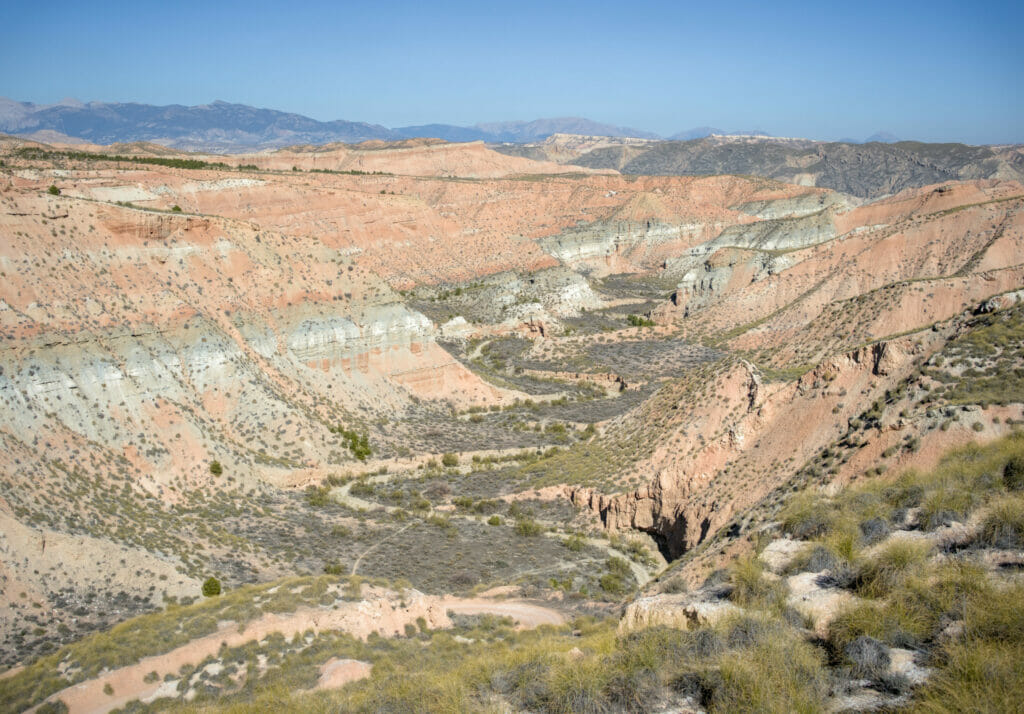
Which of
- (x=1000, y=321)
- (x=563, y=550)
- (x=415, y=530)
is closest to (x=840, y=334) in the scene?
(x=1000, y=321)

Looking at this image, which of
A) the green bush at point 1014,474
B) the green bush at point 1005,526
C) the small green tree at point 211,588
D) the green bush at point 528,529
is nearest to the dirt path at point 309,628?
the small green tree at point 211,588

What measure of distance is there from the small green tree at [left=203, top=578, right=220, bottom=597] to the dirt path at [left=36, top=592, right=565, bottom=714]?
4.25m

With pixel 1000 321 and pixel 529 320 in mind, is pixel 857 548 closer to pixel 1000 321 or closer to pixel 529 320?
pixel 1000 321

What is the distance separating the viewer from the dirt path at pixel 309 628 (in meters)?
14.2

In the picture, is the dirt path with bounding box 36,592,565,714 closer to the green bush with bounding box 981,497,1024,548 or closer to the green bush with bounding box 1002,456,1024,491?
the green bush with bounding box 1002,456,1024,491

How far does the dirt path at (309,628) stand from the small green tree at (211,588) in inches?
167

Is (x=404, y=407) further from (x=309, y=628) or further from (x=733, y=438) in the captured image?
(x=309, y=628)

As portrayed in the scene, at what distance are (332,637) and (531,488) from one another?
14914 mm

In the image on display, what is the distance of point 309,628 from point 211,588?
539cm

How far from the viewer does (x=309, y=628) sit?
16.9 metres

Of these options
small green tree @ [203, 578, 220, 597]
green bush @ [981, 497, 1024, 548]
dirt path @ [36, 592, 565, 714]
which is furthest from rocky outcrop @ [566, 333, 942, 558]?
small green tree @ [203, 578, 220, 597]

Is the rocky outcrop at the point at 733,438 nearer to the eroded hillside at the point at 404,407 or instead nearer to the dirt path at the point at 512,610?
the eroded hillside at the point at 404,407

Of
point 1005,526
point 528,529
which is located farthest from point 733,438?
point 1005,526

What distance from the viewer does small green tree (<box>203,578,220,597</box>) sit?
20484mm
